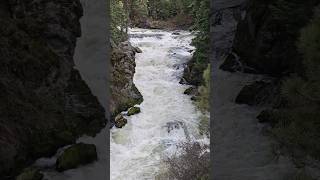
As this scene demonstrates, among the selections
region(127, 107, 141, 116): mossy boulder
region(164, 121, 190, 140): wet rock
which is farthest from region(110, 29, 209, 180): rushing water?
region(127, 107, 141, 116): mossy boulder

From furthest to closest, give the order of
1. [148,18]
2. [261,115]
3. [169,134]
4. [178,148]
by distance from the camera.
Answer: [148,18]
[169,134]
[178,148]
[261,115]

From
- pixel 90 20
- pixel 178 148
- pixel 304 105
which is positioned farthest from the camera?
pixel 178 148

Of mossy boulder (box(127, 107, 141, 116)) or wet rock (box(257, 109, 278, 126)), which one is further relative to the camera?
mossy boulder (box(127, 107, 141, 116))

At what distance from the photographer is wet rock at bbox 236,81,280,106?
342 inches

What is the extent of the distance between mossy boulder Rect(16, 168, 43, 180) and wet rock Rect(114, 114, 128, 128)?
25.1 ft

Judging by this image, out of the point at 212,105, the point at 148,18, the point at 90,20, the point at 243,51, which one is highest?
the point at 90,20

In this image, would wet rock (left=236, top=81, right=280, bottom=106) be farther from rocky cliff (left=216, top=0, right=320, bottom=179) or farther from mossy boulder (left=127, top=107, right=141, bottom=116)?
mossy boulder (left=127, top=107, right=141, bottom=116)

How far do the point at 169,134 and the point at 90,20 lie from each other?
20.6 ft

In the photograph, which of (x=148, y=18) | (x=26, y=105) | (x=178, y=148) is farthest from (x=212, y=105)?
(x=148, y=18)

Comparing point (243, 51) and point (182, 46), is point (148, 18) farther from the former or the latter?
point (243, 51)

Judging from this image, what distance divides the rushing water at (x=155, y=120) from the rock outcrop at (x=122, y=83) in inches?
17.9

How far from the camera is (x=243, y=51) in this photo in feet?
32.9

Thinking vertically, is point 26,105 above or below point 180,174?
above

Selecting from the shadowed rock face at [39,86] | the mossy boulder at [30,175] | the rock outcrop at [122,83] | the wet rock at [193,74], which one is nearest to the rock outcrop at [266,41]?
the shadowed rock face at [39,86]
